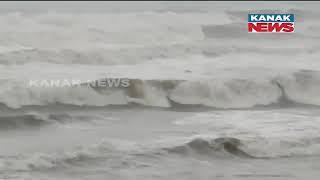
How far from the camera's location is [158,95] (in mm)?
12281

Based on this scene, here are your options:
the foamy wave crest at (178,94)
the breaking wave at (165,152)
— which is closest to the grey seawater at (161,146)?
the breaking wave at (165,152)

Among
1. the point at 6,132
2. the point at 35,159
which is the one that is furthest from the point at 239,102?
the point at 35,159

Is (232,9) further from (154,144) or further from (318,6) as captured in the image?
(154,144)

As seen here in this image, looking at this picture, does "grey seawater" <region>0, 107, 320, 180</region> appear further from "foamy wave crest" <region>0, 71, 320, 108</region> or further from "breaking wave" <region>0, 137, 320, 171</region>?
"foamy wave crest" <region>0, 71, 320, 108</region>

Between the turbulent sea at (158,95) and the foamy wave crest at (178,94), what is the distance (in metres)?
0.03

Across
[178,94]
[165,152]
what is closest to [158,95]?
[178,94]

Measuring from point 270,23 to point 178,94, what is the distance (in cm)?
594

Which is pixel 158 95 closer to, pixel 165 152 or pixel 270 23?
pixel 165 152

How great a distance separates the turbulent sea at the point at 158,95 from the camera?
7746 millimetres

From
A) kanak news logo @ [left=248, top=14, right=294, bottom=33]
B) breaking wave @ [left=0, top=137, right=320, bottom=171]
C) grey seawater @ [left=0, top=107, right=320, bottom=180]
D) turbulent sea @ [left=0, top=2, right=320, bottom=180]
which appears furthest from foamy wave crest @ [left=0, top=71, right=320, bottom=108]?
kanak news logo @ [left=248, top=14, right=294, bottom=33]

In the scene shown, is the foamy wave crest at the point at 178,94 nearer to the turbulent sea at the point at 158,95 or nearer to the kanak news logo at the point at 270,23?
the turbulent sea at the point at 158,95

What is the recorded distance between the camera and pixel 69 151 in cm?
806

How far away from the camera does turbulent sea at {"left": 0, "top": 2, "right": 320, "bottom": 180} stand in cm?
775

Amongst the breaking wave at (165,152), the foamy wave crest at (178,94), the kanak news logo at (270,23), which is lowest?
the breaking wave at (165,152)
